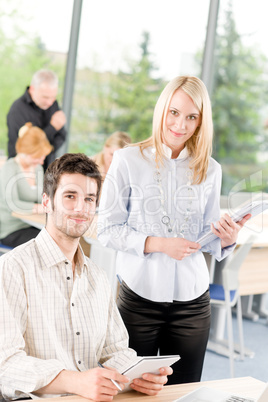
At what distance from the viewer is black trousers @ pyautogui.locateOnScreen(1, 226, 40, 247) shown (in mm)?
3811

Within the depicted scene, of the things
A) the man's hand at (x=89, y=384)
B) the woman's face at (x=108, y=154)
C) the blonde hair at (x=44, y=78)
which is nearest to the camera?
the man's hand at (x=89, y=384)

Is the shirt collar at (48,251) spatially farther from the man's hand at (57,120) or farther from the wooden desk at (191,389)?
the man's hand at (57,120)

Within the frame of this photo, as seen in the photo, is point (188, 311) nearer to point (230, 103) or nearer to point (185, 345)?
point (185, 345)

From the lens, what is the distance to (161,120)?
1.83 metres

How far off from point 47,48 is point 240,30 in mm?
2670

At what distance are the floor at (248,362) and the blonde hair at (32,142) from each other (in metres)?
2.00

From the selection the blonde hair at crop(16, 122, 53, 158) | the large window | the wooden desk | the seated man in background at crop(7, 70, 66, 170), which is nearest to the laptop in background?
the wooden desk

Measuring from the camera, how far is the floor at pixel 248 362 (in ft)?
11.5

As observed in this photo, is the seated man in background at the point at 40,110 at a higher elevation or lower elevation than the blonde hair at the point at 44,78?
lower

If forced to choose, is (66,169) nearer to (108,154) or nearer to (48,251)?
(48,251)

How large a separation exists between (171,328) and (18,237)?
2203 mm

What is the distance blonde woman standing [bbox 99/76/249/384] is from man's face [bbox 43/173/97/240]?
0.78 ft

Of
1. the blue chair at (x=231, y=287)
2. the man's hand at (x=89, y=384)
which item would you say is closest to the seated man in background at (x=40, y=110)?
the blue chair at (x=231, y=287)

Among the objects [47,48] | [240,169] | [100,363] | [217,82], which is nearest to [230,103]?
[217,82]
